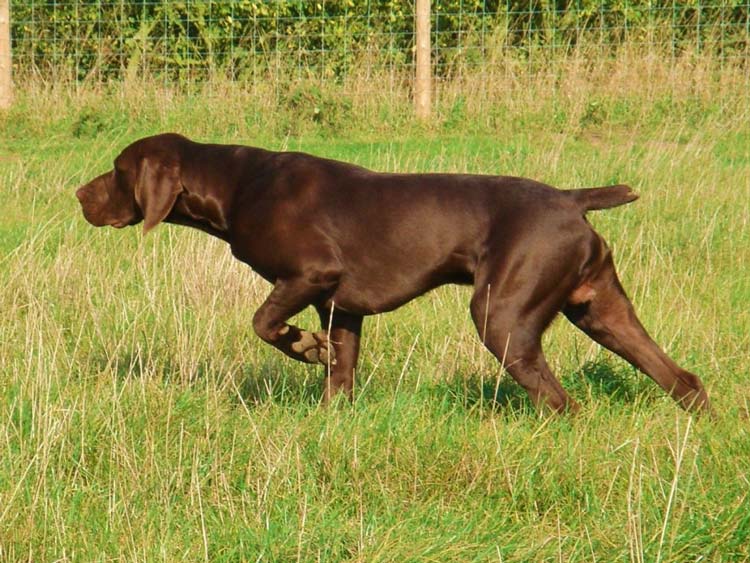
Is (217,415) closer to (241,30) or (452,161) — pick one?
(452,161)

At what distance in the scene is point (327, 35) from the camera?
1376cm

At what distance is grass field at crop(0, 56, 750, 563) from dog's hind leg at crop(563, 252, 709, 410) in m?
0.10

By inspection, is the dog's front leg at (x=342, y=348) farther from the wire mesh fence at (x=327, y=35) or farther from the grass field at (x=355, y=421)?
the wire mesh fence at (x=327, y=35)

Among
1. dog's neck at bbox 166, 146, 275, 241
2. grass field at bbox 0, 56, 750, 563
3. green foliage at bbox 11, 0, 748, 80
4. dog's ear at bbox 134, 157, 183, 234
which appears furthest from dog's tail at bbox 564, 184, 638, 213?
green foliage at bbox 11, 0, 748, 80

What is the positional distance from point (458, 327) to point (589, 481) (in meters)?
1.94

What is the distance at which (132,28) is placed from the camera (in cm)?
1427

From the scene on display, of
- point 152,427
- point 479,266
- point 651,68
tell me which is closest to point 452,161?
point 651,68

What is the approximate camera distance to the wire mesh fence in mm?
13008

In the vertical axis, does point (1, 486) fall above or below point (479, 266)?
below

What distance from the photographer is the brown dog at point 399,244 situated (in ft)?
14.6

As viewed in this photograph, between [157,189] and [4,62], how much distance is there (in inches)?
319

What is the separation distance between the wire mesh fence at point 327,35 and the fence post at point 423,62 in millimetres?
519

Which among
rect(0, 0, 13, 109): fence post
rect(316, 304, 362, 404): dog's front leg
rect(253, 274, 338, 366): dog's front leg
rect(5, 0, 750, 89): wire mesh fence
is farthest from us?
rect(5, 0, 750, 89): wire mesh fence

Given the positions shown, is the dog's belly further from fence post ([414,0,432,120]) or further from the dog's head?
fence post ([414,0,432,120])
